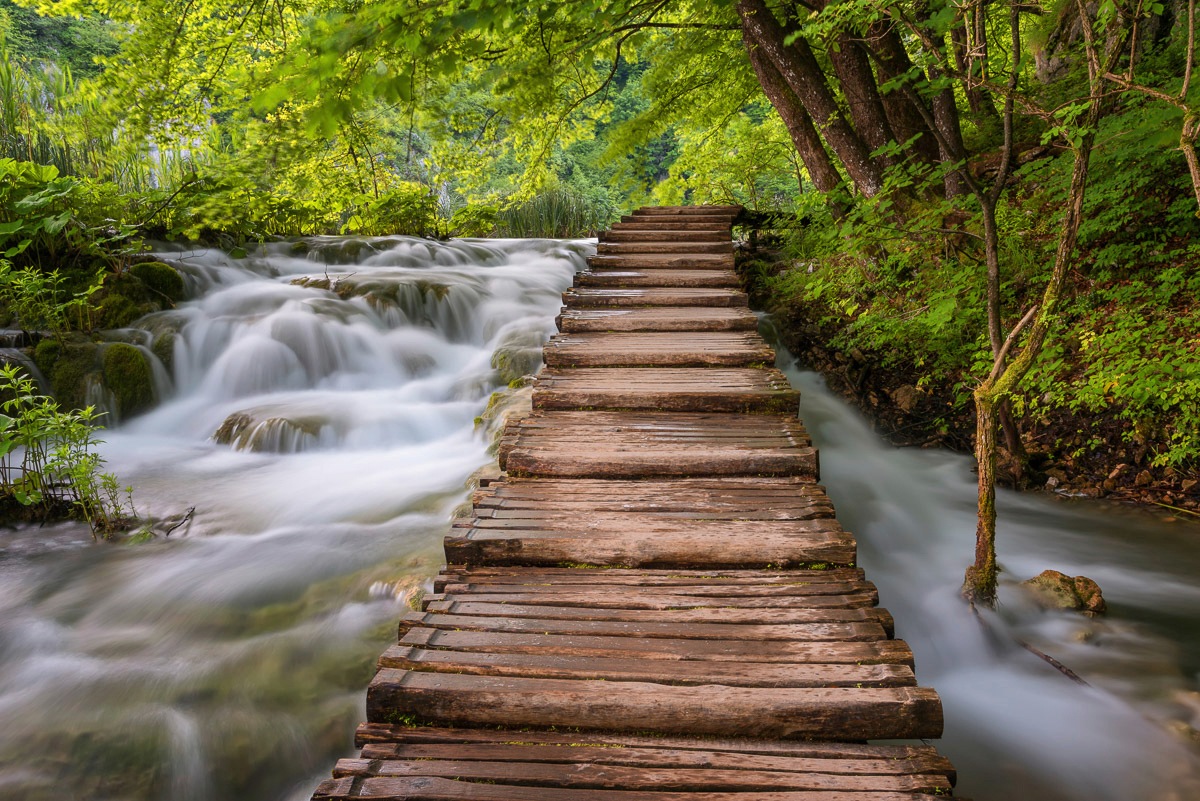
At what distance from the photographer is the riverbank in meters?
3.98

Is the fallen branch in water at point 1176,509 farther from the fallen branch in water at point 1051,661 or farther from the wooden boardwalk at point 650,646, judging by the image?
the wooden boardwalk at point 650,646

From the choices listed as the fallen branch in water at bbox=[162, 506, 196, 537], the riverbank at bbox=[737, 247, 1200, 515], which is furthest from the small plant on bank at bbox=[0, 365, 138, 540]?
the riverbank at bbox=[737, 247, 1200, 515]

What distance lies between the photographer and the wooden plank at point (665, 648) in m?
1.79

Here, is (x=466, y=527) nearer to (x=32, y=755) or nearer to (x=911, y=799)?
(x=911, y=799)

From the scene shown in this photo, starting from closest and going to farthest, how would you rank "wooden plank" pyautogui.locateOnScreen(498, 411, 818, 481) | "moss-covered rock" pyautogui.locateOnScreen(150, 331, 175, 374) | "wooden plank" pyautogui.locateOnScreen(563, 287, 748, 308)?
"wooden plank" pyautogui.locateOnScreen(498, 411, 818, 481), "wooden plank" pyautogui.locateOnScreen(563, 287, 748, 308), "moss-covered rock" pyautogui.locateOnScreen(150, 331, 175, 374)

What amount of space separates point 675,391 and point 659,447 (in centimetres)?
61

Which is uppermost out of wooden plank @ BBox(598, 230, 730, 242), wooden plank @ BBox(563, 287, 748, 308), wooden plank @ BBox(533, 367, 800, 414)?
wooden plank @ BBox(598, 230, 730, 242)

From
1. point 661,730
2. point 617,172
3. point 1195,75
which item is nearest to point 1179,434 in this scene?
point 1195,75

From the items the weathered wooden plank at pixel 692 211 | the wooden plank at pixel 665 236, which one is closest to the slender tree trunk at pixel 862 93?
the wooden plank at pixel 665 236

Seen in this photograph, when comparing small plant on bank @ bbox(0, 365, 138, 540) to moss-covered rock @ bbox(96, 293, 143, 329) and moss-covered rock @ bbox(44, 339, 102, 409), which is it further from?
moss-covered rock @ bbox(96, 293, 143, 329)

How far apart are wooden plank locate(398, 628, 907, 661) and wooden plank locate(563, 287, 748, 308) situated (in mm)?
3785

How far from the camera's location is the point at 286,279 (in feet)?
26.4

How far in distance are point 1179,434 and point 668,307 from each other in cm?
339

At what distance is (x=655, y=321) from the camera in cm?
490
